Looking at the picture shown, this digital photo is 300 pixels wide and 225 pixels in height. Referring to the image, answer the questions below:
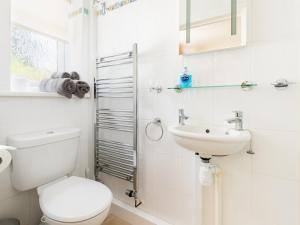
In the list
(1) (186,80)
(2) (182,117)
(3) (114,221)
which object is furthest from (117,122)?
(3) (114,221)

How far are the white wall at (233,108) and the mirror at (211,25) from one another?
5 centimetres

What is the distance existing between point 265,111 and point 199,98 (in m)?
0.38

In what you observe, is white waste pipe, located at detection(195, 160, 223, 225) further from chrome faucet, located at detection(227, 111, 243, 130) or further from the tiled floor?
the tiled floor

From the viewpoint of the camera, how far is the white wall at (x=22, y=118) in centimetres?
122

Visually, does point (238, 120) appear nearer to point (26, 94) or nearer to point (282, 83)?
point (282, 83)

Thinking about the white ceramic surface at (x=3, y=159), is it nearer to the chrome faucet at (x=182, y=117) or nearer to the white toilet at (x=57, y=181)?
the white toilet at (x=57, y=181)

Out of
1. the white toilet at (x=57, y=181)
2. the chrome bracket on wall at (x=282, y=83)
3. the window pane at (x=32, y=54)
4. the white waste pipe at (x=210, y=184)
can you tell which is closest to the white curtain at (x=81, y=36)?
the window pane at (x=32, y=54)

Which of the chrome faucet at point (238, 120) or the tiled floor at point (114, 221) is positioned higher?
the chrome faucet at point (238, 120)

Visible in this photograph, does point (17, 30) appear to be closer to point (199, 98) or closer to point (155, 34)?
point (155, 34)

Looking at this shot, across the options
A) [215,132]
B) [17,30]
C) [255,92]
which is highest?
[17,30]

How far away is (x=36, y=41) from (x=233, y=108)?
1.74 m

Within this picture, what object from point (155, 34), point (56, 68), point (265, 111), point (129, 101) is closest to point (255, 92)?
point (265, 111)

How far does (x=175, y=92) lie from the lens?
1304 millimetres

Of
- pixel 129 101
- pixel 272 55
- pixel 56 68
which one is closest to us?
pixel 272 55
